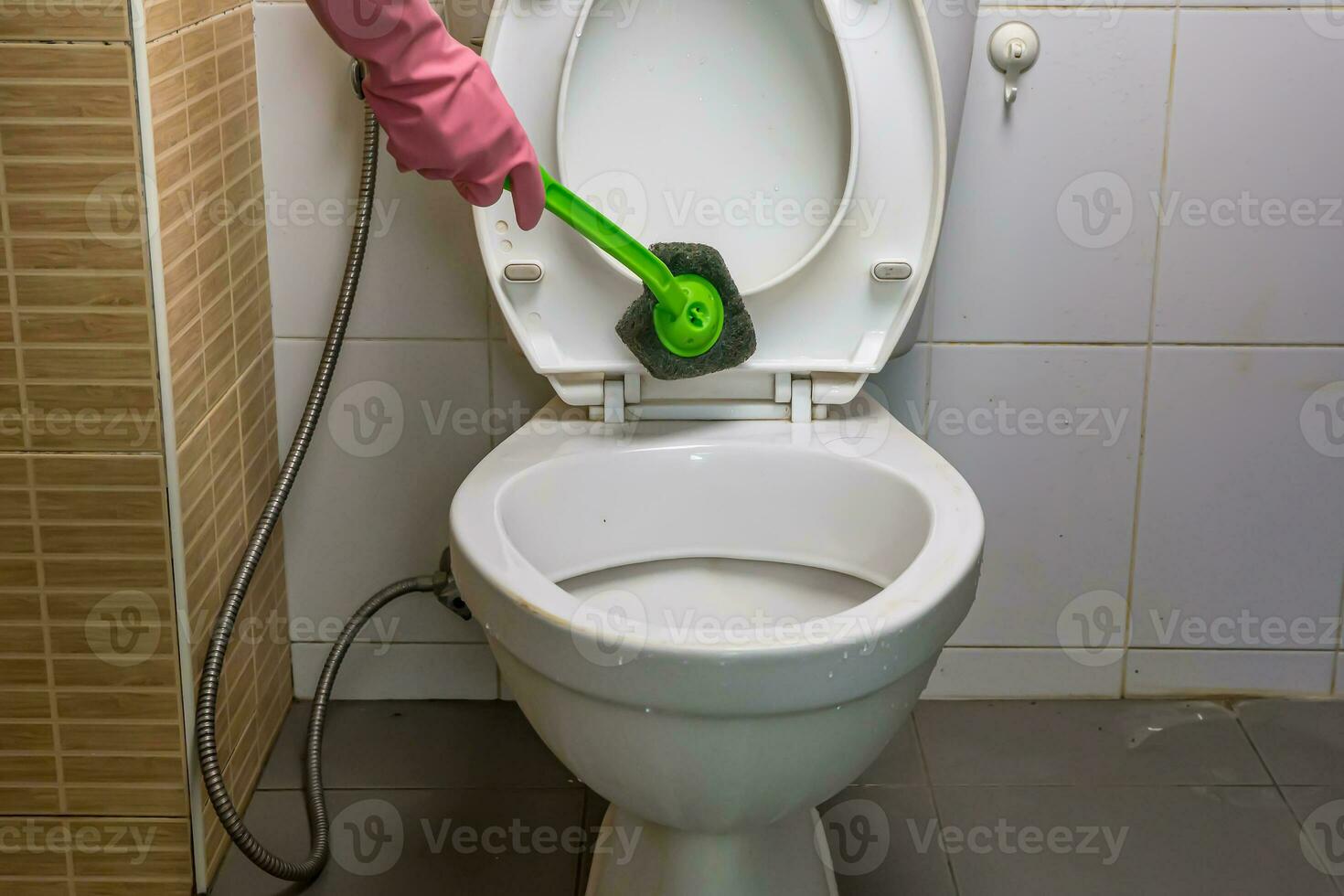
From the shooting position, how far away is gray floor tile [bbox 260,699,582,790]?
1.36m

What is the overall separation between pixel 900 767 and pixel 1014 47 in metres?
0.69

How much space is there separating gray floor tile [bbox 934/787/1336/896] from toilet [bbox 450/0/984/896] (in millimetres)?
180

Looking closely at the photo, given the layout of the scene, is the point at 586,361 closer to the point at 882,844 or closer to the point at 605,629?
the point at 605,629

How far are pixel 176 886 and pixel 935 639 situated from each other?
688mm

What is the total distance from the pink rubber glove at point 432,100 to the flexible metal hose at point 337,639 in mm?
A: 342

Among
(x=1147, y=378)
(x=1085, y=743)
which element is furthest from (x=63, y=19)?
(x=1085, y=743)

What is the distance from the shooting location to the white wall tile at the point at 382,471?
139cm

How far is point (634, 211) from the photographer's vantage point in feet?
3.84
